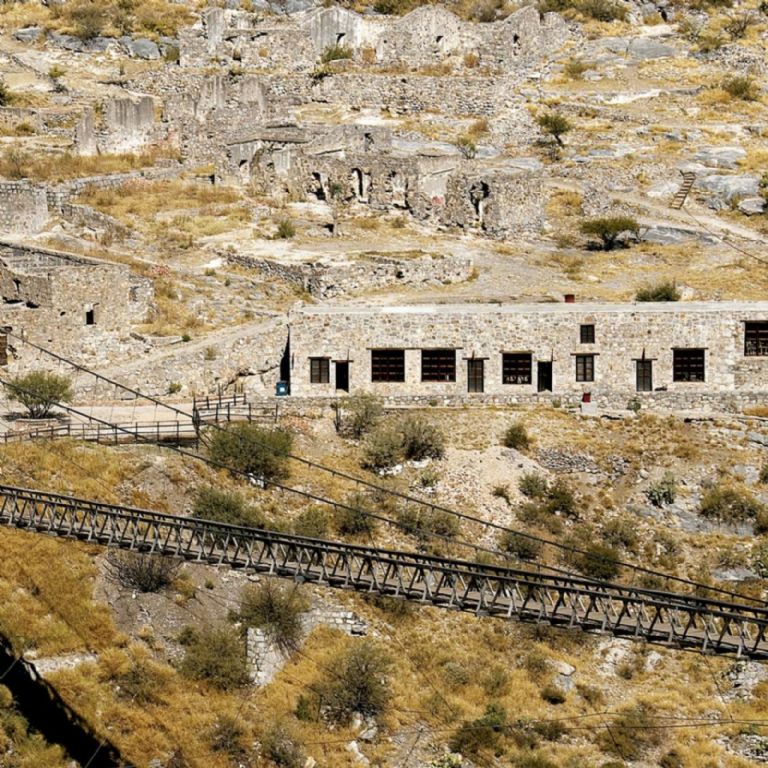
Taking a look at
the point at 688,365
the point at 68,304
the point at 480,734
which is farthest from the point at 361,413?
the point at 480,734

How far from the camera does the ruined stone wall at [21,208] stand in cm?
5850

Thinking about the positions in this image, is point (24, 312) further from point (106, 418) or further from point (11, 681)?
point (11, 681)

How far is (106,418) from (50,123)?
27498 mm

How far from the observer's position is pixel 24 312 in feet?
165

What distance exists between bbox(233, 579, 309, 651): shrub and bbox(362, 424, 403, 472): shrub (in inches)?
236

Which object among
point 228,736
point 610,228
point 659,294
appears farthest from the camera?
point 610,228

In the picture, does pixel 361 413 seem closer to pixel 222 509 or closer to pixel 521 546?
pixel 222 509

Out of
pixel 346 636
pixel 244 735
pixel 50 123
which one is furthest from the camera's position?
pixel 50 123

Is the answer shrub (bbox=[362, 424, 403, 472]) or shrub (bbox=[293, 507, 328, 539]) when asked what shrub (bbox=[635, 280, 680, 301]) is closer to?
shrub (bbox=[362, 424, 403, 472])

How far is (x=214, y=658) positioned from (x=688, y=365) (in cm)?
1840

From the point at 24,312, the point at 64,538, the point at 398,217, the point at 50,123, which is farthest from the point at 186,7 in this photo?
the point at 64,538

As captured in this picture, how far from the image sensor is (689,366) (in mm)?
50750

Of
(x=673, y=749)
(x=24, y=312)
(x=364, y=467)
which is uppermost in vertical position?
(x=24, y=312)

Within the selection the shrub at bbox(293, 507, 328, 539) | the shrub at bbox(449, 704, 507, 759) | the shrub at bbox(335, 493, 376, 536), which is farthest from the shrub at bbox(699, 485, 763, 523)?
the shrub at bbox(293, 507, 328, 539)
